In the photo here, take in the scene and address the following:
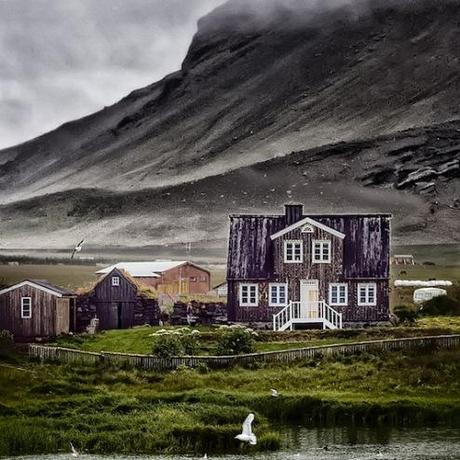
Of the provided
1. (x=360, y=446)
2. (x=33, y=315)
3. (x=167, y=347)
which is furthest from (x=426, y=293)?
(x=360, y=446)

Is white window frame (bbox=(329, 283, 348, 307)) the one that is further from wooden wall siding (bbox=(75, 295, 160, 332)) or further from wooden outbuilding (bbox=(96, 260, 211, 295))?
wooden wall siding (bbox=(75, 295, 160, 332))

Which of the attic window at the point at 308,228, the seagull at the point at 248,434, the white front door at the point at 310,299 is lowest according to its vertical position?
the seagull at the point at 248,434

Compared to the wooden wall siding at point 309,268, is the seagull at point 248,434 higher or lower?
lower

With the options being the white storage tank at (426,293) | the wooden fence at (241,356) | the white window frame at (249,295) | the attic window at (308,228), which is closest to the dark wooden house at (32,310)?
the wooden fence at (241,356)

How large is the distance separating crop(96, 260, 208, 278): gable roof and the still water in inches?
263

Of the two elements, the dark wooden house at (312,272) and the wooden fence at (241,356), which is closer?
the wooden fence at (241,356)

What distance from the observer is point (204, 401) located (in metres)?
26.1

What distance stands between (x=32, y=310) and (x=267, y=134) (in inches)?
1170

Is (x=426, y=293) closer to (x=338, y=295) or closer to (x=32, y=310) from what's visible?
(x=338, y=295)

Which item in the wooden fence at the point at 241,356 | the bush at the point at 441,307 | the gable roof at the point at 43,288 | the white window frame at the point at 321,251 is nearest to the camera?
the wooden fence at the point at 241,356

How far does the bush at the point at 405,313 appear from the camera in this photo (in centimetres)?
3002

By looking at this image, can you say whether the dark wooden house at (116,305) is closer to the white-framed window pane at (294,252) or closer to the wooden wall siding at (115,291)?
the wooden wall siding at (115,291)

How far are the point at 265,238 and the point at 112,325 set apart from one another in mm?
3563

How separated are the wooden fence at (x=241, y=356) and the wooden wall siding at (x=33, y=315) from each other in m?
0.48
